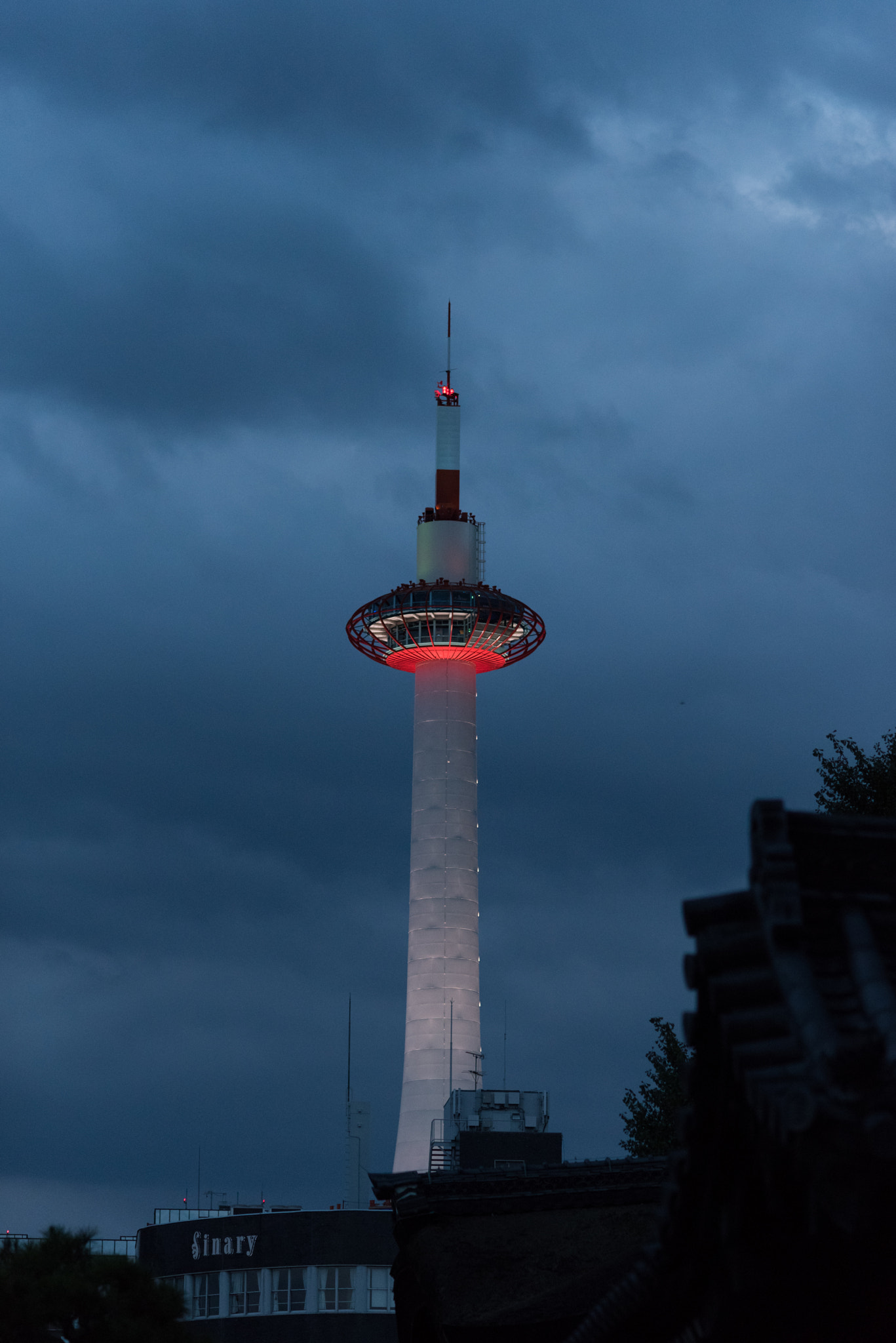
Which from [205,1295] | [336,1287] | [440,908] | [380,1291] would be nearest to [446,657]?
[440,908]

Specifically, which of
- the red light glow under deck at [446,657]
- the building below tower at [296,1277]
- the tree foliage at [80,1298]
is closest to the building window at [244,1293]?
the building below tower at [296,1277]

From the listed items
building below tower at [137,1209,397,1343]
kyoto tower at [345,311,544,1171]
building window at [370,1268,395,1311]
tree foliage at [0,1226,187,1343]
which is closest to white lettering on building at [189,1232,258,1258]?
building below tower at [137,1209,397,1343]

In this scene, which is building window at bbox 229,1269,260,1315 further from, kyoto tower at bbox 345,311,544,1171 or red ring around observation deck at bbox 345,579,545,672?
red ring around observation deck at bbox 345,579,545,672

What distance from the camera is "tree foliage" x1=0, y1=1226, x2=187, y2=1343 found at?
1513 inches

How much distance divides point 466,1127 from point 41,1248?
4132 centimetres

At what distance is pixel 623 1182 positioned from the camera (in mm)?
30984

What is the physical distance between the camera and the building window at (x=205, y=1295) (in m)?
76.1

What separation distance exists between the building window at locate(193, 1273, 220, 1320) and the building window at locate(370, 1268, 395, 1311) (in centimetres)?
716

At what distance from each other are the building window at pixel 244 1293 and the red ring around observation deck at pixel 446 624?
39.2 m

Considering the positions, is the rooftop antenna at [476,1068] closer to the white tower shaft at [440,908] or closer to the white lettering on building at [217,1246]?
the white tower shaft at [440,908]

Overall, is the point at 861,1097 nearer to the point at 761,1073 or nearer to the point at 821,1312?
the point at 761,1073

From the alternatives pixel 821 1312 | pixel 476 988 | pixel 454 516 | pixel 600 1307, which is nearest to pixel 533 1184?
pixel 600 1307

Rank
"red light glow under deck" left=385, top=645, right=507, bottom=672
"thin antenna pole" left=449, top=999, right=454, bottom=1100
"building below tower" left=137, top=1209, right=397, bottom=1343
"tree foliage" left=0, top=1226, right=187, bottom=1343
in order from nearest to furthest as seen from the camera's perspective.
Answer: "tree foliage" left=0, top=1226, right=187, bottom=1343 < "building below tower" left=137, top=1209, right=397, bottom=1343 < "thin antenna pole" left=449, top=999, right=454, bottom=1100 < "red light glow under deck" left=385, top=645, right=507, bottom=672

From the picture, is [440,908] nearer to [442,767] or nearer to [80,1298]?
[442,767]
